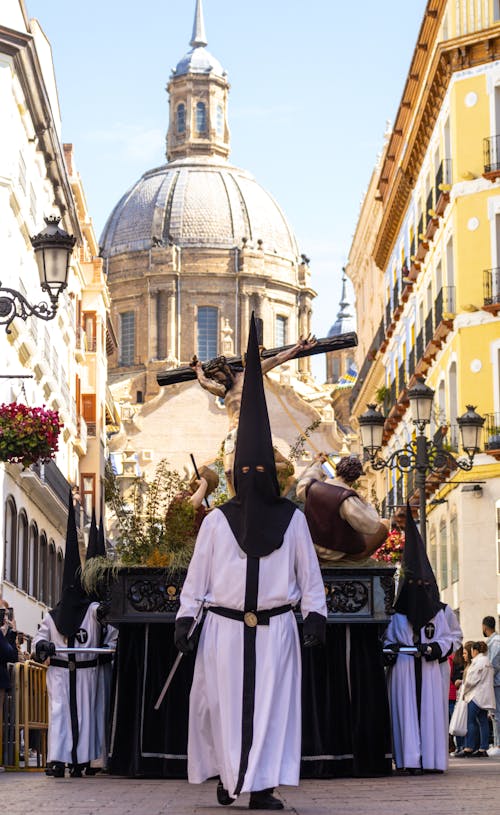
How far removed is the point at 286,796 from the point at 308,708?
206 centimetres

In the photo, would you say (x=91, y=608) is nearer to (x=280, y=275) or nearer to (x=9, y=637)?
(x=9, y=637)

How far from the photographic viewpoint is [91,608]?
1493 cm

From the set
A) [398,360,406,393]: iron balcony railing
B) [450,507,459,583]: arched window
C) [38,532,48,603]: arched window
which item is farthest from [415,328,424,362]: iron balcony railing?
[38,532,48,603]: arched window

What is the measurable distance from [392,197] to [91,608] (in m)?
36.0

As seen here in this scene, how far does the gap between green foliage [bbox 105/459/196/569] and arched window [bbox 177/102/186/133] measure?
10304 cm

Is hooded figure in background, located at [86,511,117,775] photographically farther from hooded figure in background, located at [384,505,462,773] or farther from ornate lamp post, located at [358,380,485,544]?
ornate lamp post, located at [358,380,485,544]

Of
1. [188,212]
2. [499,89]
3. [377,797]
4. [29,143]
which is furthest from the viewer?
[188,212]

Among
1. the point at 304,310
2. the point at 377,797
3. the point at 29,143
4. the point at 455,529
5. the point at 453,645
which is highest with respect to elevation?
the point at 304,310

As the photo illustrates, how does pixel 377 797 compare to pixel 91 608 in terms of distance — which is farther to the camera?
pixel 91 608

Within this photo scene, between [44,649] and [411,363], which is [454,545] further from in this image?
[44,649]

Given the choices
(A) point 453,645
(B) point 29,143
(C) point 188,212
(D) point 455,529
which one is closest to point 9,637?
(A) point 453,645

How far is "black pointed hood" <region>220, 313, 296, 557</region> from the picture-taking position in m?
10.7

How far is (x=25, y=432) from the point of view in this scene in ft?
64.4

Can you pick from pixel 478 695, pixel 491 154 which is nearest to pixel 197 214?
pixel 491 154
